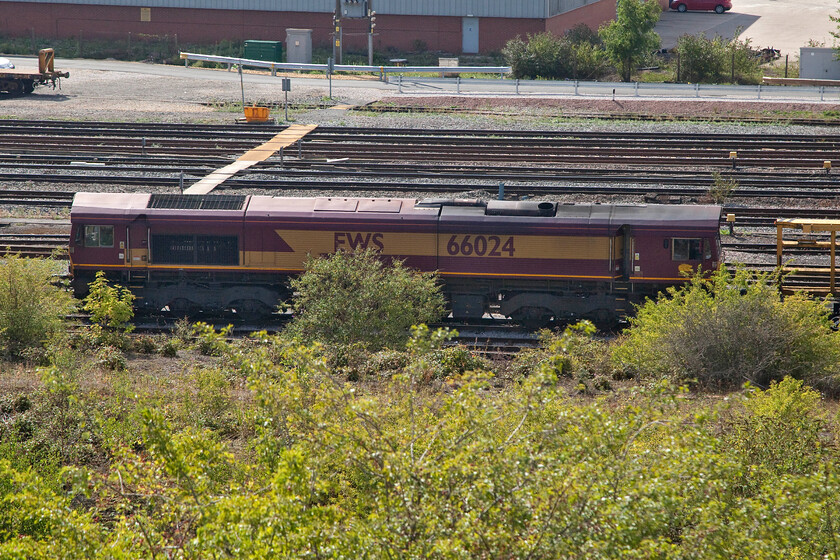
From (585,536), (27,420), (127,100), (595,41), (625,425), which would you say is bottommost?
(27,420)

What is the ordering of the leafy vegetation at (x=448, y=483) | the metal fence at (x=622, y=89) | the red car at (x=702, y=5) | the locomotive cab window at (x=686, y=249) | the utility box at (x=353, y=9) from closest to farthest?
the leafy vegetation at (x=448, y=483), the locomotive cab window at (x=686, y=249), the metal fence at (x=622, y=89), the utility box at (x=353, y=9), the red car at (x=702, y=5)

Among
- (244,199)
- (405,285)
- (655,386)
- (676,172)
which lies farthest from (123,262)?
(676,172)

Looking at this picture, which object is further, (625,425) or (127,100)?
(127,100)

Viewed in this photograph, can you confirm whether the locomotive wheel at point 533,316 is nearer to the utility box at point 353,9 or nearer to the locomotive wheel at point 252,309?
the locomotive wheel at point 252,309

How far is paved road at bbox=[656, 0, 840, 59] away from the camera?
66625 mm

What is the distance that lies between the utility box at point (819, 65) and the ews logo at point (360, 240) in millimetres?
39739

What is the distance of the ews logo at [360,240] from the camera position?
21.1m

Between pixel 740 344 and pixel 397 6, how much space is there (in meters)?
47.9

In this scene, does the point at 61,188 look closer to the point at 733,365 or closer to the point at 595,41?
the point at 733,365

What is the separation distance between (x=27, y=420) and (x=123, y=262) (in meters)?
8.65

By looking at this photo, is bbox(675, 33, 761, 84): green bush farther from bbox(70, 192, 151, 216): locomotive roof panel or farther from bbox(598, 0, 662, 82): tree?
bbox(70, 192, 151, 216): locomotive roof panel

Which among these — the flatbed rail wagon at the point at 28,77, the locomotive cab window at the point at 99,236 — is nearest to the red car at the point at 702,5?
the flatbed rail wagon at the point at 28,77

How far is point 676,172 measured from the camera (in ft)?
106

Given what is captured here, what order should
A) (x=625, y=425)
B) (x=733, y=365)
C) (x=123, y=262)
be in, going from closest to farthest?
(x=625, y=425) → (x=733, y=365) → (x=123, y=262)
